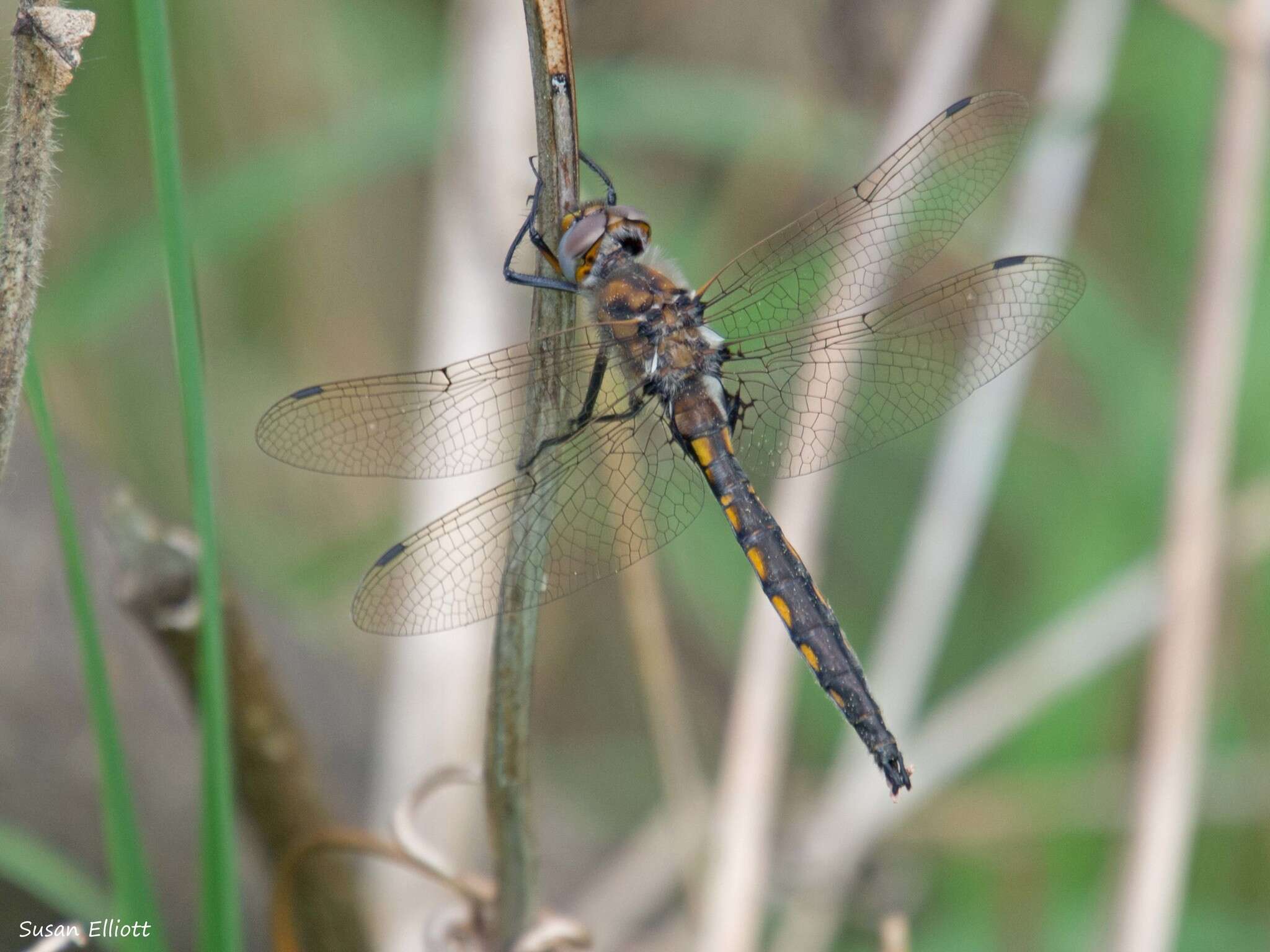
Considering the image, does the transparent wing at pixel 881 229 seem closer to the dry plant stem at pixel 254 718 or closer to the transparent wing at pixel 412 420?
the transparent wing at pixel 412 420

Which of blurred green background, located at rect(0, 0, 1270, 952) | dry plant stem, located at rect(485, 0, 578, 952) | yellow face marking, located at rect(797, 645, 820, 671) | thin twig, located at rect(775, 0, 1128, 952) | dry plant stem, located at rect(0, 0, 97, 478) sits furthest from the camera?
blurred green background, located at rect(0, 0, 1270, 952)

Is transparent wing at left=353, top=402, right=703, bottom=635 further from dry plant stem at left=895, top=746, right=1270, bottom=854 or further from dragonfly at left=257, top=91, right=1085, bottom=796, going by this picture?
dry plant stem at left=895, top=746, right=1270, bottom=854

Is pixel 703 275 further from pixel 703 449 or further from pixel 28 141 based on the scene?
pixel 28 141

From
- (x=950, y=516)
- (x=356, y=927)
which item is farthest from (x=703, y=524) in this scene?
(x=356, y=927)

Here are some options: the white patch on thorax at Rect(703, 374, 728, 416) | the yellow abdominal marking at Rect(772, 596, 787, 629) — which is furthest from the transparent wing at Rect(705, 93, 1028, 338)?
the yellow abdominal marking at Rect(772, 596, 787, 629)

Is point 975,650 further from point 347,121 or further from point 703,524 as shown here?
point 347,121

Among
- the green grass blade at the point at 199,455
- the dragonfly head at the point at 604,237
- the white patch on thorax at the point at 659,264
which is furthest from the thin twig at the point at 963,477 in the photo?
the green grass blade at the point at 199,455

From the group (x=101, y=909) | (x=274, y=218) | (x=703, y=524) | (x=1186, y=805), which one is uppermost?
(x=274, y=218)
